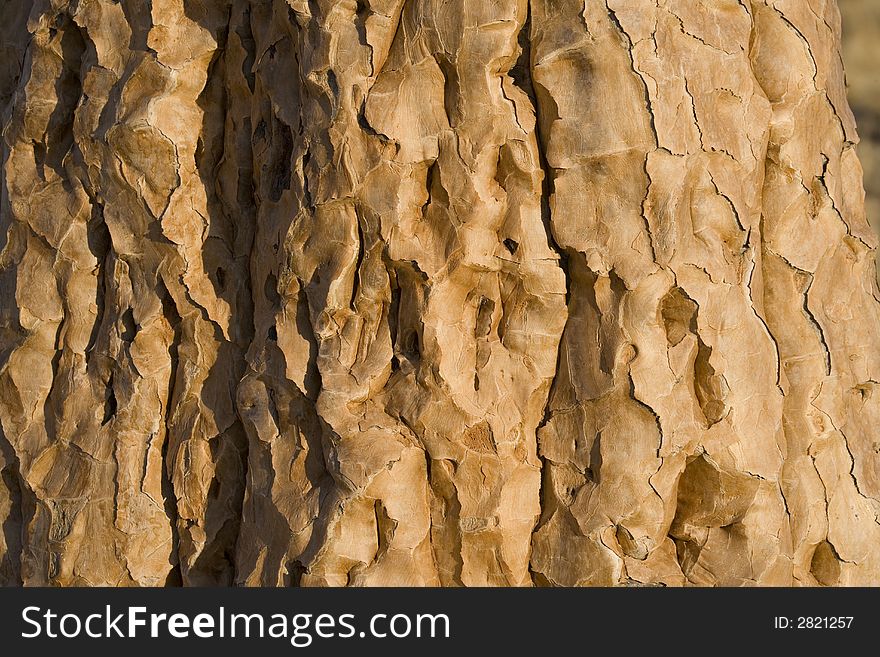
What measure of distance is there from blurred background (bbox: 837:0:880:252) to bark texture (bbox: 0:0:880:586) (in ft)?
3.06

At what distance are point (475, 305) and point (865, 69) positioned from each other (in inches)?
58.3

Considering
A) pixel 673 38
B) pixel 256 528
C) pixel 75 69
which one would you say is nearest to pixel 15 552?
pixel 256 528

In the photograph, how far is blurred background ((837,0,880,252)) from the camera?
7.50ft

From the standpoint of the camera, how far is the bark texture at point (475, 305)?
4.30 ft

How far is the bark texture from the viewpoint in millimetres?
1310

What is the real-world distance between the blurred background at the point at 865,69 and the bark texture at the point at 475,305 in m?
0.93

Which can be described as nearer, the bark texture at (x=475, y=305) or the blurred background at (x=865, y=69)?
the bark texture at (x=475, y=305)

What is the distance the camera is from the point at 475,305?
1.35m

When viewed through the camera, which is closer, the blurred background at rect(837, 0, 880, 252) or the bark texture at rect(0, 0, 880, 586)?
the bark texture at rect(0, 0, 880, 586)

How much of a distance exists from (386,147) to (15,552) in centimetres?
92

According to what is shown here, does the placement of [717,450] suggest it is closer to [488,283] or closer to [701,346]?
[701,346]

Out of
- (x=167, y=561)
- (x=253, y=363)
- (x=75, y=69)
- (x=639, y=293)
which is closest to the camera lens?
(x=639, y=293)

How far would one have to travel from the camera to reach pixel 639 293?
1.30 meters

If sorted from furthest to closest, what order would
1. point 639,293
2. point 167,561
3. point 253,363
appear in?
point 167,561
point 253,363
point 639,293
